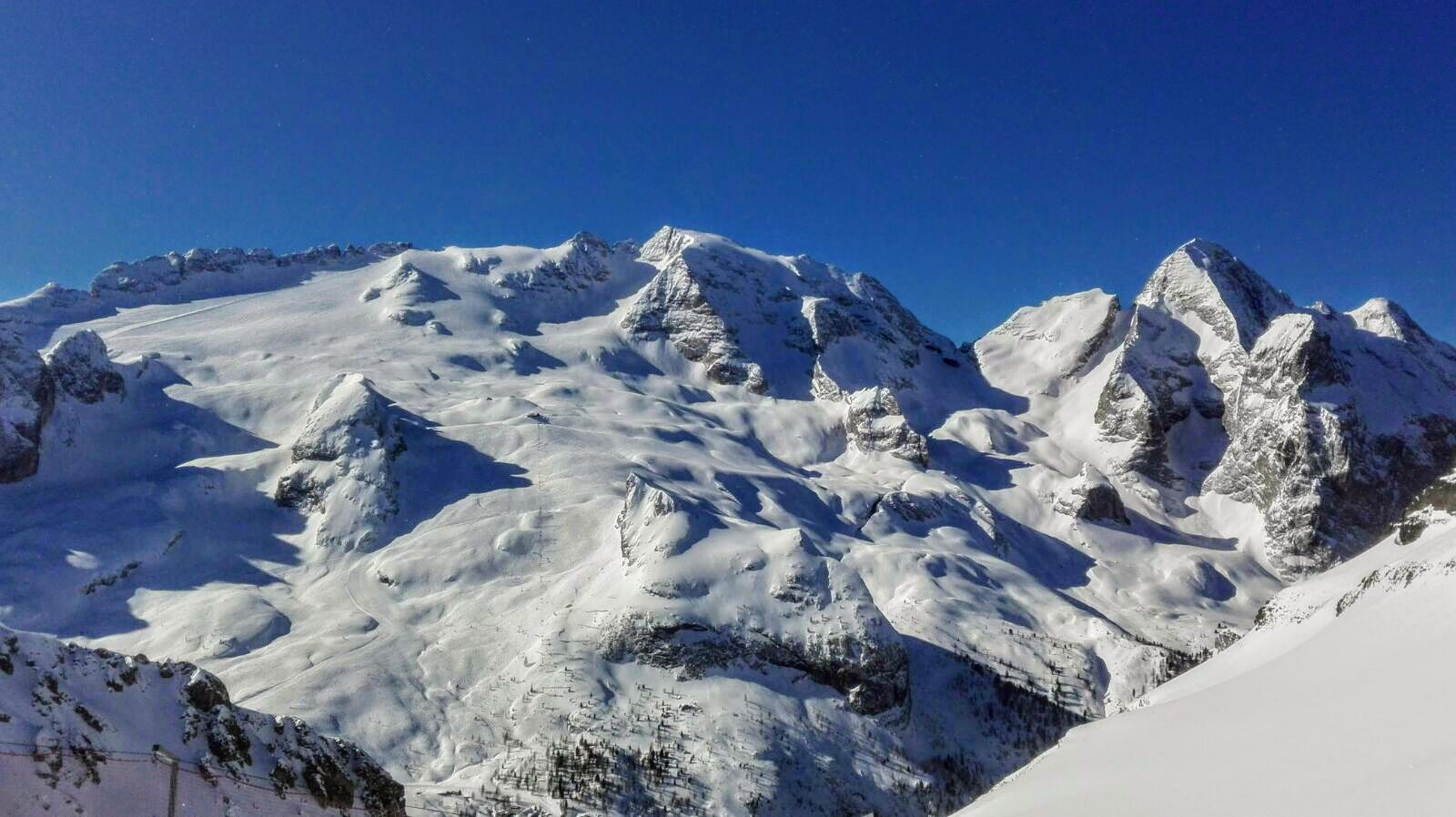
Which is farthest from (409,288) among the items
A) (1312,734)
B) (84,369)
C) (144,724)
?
(1312,734)

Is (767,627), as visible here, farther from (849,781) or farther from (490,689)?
(490,689)

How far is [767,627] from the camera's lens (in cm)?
7800

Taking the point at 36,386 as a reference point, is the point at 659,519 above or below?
below

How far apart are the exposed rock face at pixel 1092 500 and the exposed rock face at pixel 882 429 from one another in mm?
23618

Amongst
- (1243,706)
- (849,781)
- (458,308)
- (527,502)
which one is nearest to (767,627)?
(849,781)

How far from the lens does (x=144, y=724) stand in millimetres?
19297

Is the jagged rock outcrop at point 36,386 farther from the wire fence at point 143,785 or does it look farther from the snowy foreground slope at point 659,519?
the wire fence at point 143,785

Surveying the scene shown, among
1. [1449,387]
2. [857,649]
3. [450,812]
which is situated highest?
[1449,387]

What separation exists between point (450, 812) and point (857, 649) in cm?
3565

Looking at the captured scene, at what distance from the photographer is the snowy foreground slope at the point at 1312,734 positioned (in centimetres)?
1418

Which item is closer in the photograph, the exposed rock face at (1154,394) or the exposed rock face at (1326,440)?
the exposed rock face at (1326,440)

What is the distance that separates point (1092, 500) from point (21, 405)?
148 m

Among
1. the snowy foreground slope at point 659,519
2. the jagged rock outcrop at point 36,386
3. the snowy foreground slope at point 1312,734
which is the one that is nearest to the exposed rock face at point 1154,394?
the snowy foreground slope at point 659,519

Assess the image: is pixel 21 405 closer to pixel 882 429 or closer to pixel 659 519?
pixel 659 519
